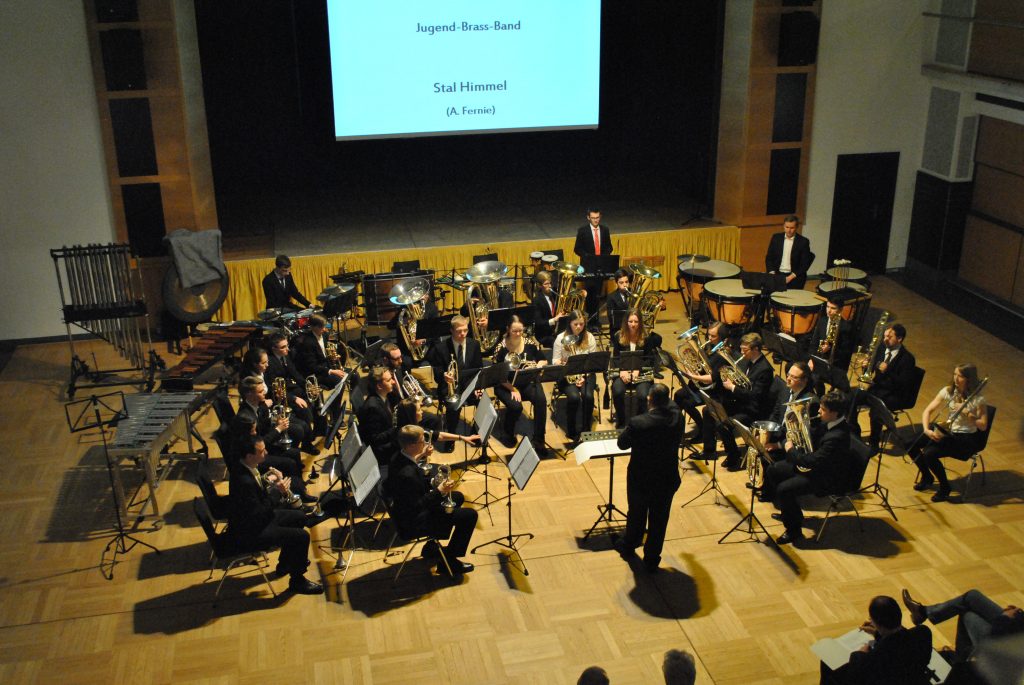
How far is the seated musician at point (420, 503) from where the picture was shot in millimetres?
6355

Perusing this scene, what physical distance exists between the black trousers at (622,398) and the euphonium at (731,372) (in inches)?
27.8

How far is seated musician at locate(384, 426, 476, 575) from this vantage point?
250 inches

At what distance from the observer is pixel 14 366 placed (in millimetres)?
10586

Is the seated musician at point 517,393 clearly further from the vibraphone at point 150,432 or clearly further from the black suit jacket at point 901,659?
the black suit jacket at point 901,659

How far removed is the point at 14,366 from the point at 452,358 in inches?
207

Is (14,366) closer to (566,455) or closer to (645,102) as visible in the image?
(566,455)

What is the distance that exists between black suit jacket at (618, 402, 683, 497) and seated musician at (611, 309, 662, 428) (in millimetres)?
1881

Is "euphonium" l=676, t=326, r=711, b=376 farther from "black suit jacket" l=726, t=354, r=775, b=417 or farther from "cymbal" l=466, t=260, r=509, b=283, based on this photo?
"cymbal" l=466, t=260, r=509, b=283

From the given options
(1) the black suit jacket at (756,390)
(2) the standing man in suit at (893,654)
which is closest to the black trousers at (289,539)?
(2) the standing man in suit at (893,654)

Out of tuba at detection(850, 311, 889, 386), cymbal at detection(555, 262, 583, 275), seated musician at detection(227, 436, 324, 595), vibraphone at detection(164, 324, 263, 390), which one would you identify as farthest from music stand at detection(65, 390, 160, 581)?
tuba at detection(850, 311, 889, 386)

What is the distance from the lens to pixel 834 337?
355 inches

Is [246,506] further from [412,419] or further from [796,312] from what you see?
[796,312]

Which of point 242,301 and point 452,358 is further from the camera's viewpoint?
point 242,301

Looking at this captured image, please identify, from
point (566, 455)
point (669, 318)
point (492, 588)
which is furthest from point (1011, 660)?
point (669, 318)
